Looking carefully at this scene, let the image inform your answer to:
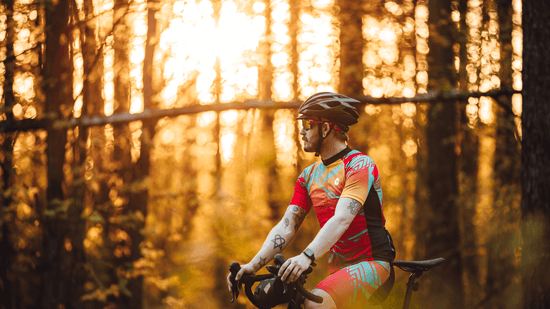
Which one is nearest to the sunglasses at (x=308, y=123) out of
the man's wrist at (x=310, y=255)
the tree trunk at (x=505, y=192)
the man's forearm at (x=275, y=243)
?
the man's forearm at (x=275, y=243)

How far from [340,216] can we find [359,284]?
1.39 ft

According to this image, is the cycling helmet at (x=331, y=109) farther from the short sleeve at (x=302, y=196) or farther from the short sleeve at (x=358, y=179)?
the short sleeve at (x=302, y=196)

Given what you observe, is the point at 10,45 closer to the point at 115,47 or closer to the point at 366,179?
the point at 115,47

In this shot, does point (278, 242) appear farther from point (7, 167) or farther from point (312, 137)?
point (7, 167)

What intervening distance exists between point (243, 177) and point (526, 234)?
615 centimetres

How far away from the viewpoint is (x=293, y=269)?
2.04 m

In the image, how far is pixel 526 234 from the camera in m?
4.80

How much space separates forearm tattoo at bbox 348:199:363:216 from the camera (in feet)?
7.35

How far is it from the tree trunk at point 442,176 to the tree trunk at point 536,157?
9.63 feet

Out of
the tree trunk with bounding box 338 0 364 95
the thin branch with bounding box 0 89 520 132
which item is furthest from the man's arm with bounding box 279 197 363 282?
the tree trunk with bounding box 338 0 364 95

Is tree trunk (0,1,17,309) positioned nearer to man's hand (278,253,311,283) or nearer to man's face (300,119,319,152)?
man's face (300,119,319,152)

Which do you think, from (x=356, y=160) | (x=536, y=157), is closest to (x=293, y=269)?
(x=356, y=160)

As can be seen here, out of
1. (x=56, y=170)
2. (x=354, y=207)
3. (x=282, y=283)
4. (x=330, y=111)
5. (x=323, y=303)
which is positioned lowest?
(x=323, y=303)

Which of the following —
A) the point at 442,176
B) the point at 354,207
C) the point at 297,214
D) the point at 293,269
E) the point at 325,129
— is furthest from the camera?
the point at 442,176
